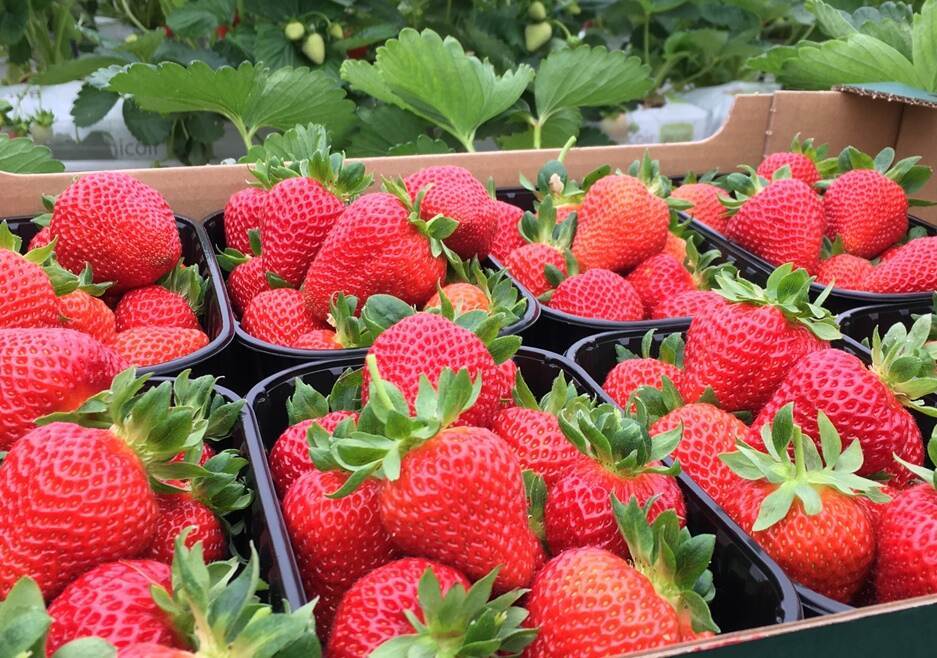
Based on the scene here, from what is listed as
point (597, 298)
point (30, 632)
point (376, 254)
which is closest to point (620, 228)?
point (597, 298)

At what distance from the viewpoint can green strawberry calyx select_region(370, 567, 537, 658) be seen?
1.82 ft

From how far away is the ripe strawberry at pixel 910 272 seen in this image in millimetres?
1234

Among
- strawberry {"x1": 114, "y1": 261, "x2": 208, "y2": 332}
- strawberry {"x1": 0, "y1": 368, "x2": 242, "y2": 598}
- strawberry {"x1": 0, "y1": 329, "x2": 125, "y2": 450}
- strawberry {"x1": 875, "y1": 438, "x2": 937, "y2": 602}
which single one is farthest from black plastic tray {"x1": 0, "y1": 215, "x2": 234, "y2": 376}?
strawberry {"x1": 875, "y1": 438, "x2": 937, "y2": 602}

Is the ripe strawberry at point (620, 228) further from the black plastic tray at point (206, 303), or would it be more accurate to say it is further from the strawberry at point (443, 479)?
the strawberry at point (443, 479)

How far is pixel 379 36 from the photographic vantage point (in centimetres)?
226

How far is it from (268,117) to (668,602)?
4.54 ft

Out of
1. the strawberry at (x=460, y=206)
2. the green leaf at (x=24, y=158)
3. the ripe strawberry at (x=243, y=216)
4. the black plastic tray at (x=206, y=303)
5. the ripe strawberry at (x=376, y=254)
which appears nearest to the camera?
the black plastic tray at (x=206, y=303)

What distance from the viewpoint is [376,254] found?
1.03 meters

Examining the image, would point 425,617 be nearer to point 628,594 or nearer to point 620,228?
point 628,594

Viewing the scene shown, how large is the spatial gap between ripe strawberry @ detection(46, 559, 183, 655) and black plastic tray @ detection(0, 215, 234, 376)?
336mm

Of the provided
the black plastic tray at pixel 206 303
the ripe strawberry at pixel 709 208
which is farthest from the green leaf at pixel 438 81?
the black plastic tray at pixel 206 303

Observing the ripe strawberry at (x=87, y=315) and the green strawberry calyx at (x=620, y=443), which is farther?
the ripe strawberry at (x=87, y=315)

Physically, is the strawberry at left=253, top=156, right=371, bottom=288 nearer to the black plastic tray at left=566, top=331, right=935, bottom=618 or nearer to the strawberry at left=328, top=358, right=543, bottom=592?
the black plastic tray at left=566, top=331, right=935, bottom=618

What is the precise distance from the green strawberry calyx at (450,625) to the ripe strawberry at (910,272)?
0.91 meters
